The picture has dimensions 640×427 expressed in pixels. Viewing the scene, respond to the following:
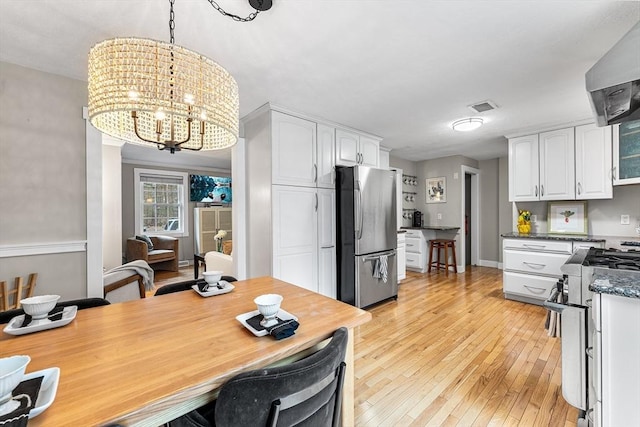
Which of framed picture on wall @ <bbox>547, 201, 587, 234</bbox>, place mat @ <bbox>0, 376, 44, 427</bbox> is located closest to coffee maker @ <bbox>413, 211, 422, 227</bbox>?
framed picture on wall @ <bbox>547, 201, 587, 234</bbox>

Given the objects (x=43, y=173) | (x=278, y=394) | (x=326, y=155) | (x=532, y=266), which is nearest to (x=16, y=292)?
(x=43, y=173)

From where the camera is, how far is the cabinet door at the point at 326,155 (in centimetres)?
330

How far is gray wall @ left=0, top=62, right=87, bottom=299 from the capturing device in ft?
6.56

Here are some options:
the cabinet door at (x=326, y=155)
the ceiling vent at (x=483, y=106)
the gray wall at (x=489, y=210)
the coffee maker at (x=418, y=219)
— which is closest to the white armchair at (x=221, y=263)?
the cabinet door at (x=326, y=155)

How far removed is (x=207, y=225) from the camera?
6.27 m

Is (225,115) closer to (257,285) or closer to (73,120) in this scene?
(257,285)

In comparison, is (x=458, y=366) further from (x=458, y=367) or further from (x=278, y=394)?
(x=278, y=394)

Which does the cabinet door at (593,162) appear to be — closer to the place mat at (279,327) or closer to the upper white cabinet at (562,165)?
the upper white cabinet at (562,165)

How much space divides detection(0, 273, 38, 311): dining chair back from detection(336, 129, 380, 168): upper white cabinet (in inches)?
119

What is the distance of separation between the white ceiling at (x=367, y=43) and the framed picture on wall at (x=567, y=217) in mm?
1416

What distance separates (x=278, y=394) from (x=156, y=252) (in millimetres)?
5351

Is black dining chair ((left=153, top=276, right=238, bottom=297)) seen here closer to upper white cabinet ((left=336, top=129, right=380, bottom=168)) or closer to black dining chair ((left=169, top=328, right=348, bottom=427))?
black dining chair ((left=169, top=328, right=348, bottom=427))

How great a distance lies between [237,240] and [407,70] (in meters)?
2.37

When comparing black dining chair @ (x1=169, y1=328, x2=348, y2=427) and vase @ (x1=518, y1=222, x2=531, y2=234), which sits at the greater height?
vase @ (x1=518, y1=222, x2=531, y2=234)
